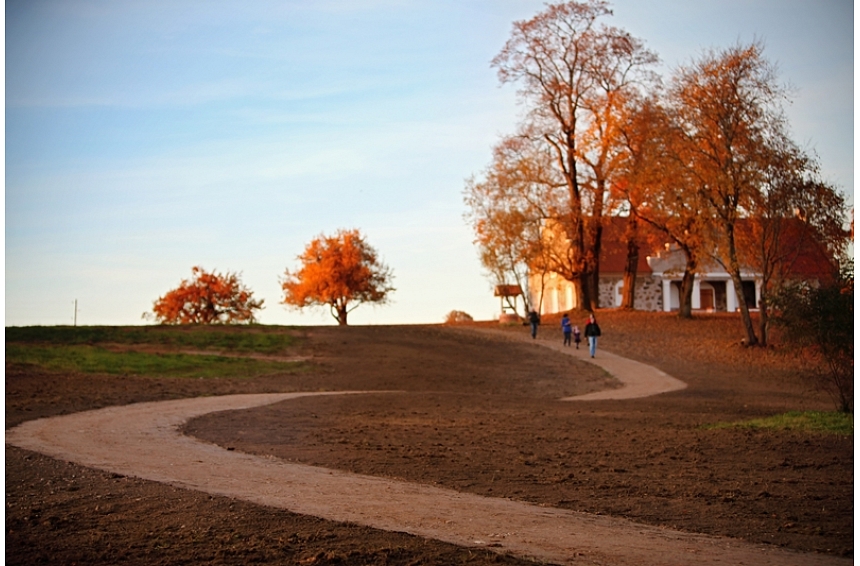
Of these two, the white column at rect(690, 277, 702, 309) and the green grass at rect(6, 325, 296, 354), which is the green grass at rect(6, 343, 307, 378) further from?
the white column at rect(690, 277, 702, 309)

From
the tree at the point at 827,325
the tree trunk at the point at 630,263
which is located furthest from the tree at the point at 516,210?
the tree at the point at 827,325

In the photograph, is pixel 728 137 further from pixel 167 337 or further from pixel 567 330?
pixel 167 337

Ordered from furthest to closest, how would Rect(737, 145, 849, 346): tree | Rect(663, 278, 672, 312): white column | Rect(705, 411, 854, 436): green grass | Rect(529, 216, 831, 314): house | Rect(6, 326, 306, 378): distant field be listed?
Rect(663, 278, 672, 312): white column < Rect(529, 216, 831, 314): house < Rect(737, 145, 849, 346): tree < Rect(6, 326, 306, 378): distant field < Rect(705, 411, 854, 436): green grass

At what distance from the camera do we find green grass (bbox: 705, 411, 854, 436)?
1395cm

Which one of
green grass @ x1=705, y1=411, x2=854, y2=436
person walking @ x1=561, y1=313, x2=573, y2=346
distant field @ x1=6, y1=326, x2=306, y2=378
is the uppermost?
person walking @ x1=561, y1=313, x2=573, y2=346

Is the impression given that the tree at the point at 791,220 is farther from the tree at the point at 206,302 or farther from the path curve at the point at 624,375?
the tree at the point at 206,302

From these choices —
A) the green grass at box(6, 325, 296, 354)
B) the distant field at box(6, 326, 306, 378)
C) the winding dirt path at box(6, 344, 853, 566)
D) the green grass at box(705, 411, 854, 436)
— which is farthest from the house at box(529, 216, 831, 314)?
the winding dirt path at box(6, 344, 853, 566)

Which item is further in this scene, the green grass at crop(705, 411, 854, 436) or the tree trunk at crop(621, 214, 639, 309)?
the tree trunk at crop(621, 214, 639, 309)

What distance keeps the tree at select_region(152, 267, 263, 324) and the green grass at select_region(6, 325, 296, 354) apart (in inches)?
731

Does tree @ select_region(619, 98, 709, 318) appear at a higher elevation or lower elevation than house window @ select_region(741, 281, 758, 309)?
higher

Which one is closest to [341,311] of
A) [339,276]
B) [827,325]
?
[339,276]

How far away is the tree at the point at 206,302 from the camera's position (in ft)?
176

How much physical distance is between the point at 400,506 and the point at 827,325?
32.8 feet

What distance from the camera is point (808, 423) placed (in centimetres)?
1458
